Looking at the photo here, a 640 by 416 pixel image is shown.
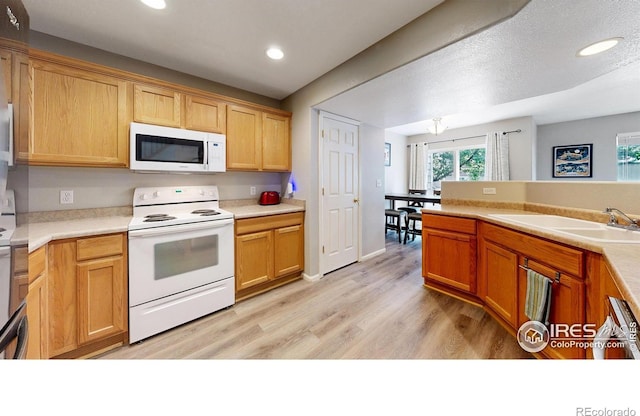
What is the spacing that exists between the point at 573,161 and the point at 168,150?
6912 mm

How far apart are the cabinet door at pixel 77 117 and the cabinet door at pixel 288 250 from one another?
1555mm

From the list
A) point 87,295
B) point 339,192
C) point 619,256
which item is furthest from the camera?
point 339,192

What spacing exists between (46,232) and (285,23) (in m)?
2.08

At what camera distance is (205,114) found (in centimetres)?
231

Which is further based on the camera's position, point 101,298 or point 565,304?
point 101,298

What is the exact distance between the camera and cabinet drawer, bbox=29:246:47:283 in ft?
3.95

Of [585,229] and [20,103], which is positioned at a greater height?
[20,103]

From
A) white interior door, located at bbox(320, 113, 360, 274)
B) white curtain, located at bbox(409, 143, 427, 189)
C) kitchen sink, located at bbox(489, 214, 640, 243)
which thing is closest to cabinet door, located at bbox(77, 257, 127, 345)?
white interior door, located at bbox(320, 113, 360, 274)

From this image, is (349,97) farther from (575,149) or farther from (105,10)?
(575,149)

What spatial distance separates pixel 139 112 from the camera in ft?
6.41

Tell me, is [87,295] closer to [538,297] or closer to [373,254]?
[538,297]

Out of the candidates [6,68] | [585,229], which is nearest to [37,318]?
[6,68]

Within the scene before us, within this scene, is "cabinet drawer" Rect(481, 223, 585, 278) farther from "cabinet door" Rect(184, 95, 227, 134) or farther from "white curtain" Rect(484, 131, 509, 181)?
"white curtain" Rect(484, 131, 509, 181)
